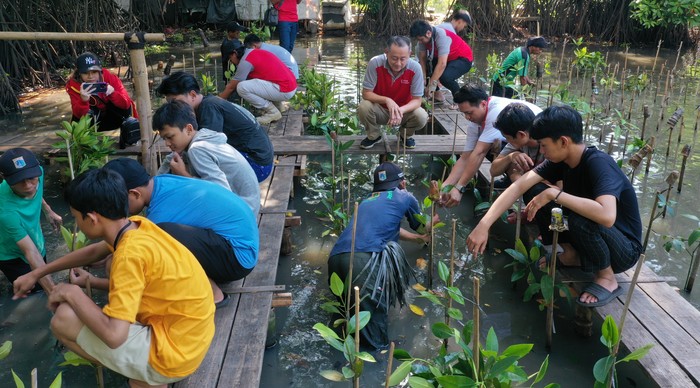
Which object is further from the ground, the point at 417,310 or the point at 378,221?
the point at 378,221

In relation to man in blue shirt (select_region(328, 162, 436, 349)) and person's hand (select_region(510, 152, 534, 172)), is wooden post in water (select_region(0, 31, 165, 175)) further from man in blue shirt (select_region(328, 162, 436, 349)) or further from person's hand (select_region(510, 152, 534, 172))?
person's hand (select_region(510, 152, 534, 172))

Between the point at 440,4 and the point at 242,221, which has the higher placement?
the point at 440,4

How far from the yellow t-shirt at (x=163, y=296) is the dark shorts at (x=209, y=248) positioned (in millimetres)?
462

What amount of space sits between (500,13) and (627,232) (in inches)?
448

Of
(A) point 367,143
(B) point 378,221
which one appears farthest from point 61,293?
(A) point 367,143

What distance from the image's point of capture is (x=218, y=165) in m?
3.21

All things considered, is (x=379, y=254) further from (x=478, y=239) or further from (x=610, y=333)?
(x=610, y=333)

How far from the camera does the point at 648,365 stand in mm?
2512

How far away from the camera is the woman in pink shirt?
790cm

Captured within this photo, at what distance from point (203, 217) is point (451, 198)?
67.0 inches

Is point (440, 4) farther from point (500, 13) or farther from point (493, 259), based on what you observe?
point (493, 259)

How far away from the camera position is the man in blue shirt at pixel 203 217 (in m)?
2.57

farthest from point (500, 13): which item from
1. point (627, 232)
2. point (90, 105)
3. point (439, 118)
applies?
point (627, 232)

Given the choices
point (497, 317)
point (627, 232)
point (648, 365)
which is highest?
point (627, 232)
